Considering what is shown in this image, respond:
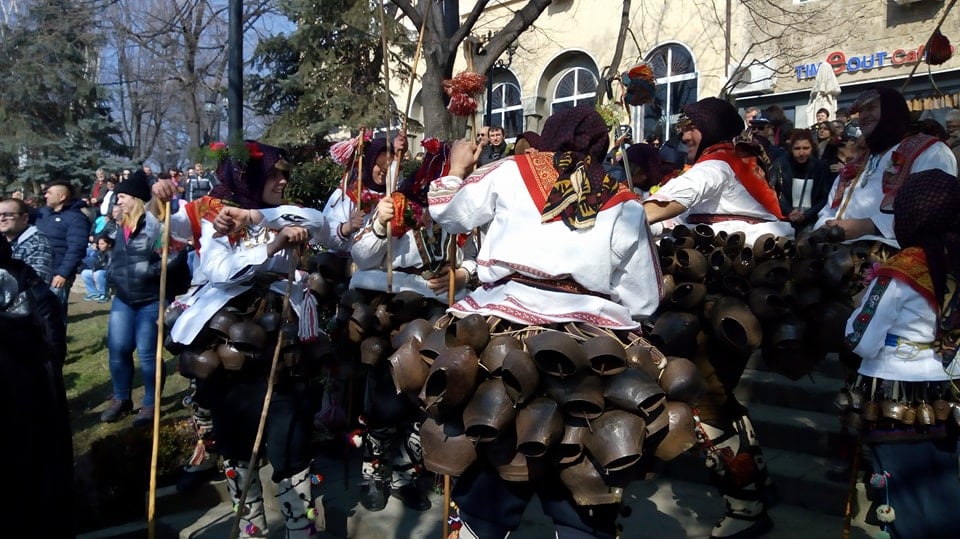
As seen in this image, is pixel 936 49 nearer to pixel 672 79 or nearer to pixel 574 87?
pixel 672 79

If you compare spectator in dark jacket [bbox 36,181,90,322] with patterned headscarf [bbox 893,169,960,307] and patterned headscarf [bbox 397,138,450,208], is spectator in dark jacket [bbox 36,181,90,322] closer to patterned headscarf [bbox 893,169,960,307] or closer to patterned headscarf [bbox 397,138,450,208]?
patterned headscarf [bbox 397,138,450,208]

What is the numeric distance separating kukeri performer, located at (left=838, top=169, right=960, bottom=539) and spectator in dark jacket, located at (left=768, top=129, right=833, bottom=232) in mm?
3983

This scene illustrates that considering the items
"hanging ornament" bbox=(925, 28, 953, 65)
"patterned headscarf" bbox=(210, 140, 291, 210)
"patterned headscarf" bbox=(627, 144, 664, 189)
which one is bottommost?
"patterned headscarf" bbox=(210, 140, 291, 210)

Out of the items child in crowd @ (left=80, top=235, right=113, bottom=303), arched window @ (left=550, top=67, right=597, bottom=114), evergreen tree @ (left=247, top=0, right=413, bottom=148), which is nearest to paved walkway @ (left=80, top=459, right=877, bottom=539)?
child in crowd @ (left=80, top=235, right=113, bottom=303)

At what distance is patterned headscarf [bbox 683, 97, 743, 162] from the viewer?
462cm

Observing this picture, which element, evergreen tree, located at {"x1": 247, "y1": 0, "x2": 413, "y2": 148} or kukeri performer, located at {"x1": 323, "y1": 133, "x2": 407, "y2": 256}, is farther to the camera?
evergreen tree, located at {"x1": 247, "y1": 0, "x2": 413, "y2": 148}

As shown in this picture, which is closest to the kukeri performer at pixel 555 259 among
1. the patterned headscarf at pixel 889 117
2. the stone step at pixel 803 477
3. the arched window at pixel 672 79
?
the patterned headscarf at pixel 889 117

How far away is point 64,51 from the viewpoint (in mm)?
22469

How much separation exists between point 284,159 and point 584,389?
2.45m

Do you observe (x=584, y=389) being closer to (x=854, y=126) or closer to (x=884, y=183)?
(x=884, y=183)

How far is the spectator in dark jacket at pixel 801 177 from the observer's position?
737 cm

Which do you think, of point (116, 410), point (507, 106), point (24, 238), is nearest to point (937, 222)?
point (116, 410)

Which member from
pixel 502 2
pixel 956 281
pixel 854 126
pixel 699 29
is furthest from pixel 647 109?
pixel 956 281

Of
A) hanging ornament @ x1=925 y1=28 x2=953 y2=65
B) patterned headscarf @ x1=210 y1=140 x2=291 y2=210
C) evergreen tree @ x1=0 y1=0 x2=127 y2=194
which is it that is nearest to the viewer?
patterned headscarf @ x1=210 y1=140 x2=291 y2=210
